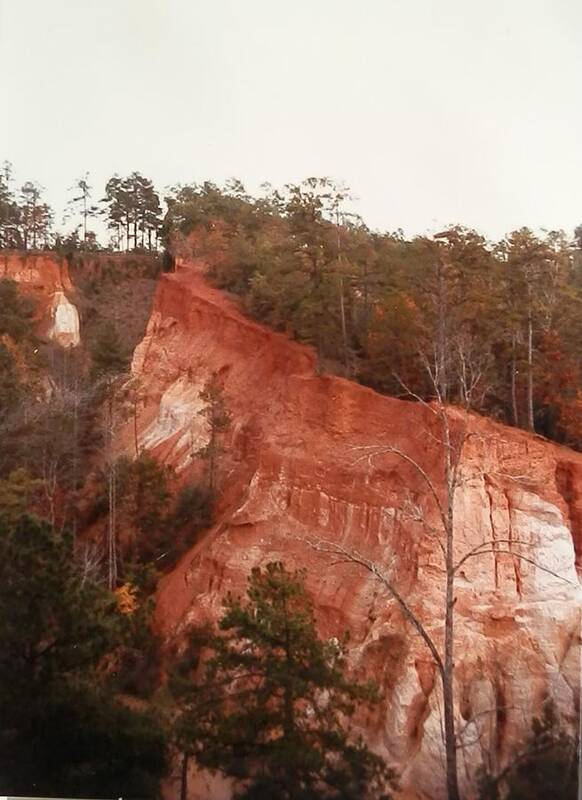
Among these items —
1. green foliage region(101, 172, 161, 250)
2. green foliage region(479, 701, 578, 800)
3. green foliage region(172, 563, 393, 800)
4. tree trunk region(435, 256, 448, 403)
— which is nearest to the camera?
green foliage region(172, 563, 393, 800)

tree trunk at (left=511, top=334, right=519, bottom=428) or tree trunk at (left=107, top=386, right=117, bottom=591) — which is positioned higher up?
tree trunk at (left=511, top=334, right=519, bottom=428)

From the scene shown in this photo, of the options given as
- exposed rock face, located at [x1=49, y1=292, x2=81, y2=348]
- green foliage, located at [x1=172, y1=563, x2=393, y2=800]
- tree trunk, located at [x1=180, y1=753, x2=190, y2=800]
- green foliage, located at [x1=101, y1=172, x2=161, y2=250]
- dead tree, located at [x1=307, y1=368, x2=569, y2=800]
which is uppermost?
green foliage, located at [x1=101, y1=172, x2=161, y2=250]

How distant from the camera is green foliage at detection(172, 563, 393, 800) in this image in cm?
Result: 363

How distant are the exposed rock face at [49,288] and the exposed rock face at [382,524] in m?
0.41

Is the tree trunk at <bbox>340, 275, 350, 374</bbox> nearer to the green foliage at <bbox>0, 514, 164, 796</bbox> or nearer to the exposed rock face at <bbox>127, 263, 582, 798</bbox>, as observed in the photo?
the exposed rock face at <bbox>127, 263, 582, 798</bbox>

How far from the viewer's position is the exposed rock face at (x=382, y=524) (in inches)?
147

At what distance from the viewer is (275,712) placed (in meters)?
3.65

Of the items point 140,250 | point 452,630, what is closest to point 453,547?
point 452,630

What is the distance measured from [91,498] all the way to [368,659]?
155 cm

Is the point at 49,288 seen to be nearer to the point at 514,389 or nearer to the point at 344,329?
the point at 344,329

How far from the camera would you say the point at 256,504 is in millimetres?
3836

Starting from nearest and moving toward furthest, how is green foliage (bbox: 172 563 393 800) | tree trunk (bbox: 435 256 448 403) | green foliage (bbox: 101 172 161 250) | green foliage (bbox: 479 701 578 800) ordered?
green foliage (bbox: 172 563 393 800) < green foliage (bbox: 479 701 578 800) < tree trunk (bbox: 435 256 448 403) < green foliage (bbox: 101 172 161 250)

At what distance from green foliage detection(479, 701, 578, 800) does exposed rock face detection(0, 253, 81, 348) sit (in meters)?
3.01

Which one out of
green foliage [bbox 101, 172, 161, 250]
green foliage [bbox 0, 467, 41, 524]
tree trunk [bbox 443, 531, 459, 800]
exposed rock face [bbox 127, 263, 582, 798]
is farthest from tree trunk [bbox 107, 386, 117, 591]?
tree trunk [bbox 443, 531, 459, 800]
